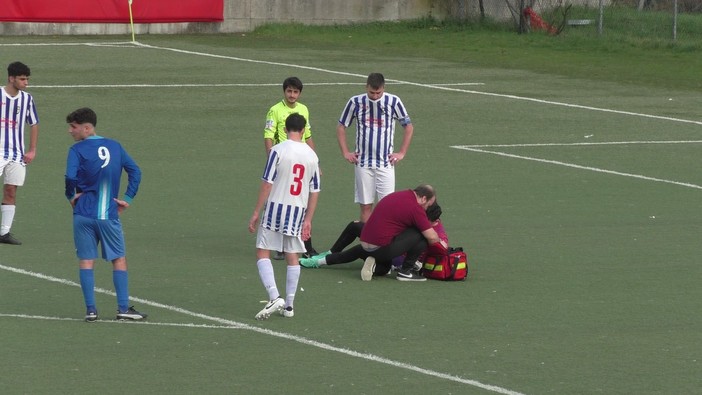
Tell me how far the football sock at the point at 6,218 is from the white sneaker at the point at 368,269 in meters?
4.30

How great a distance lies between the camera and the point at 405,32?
45469mm

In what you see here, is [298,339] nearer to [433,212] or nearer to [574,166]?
[433,212]

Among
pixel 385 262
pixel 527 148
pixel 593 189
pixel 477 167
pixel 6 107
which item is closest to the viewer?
pixel 385 262

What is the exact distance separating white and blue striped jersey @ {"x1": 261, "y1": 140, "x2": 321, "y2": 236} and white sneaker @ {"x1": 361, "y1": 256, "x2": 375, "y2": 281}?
2.09m

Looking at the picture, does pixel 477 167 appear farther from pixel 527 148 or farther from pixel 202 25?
pixel 202 25

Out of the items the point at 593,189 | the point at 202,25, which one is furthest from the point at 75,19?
the point at 593,189

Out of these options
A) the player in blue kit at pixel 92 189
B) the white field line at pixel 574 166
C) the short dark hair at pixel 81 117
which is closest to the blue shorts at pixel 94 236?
the player in blue kit at pixel 92 189

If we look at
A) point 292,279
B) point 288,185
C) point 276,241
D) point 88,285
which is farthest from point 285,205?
point 88,285

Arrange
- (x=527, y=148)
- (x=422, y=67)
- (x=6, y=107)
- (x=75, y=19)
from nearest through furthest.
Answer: (x=6, y=107)
(x=527, y=148)
(x=422, y=67)
(x=75, y=19)

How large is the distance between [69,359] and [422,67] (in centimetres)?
2675

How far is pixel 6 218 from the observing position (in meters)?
16.5

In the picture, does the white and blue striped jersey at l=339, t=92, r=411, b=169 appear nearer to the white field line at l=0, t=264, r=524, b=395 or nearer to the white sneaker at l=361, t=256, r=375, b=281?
the white sneaker at l=361, t=256, r=375, b=281

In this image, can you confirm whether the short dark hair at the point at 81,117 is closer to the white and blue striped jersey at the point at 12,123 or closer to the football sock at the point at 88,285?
the football sock at the point at 88,285

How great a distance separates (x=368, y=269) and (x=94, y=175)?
11.7ft
